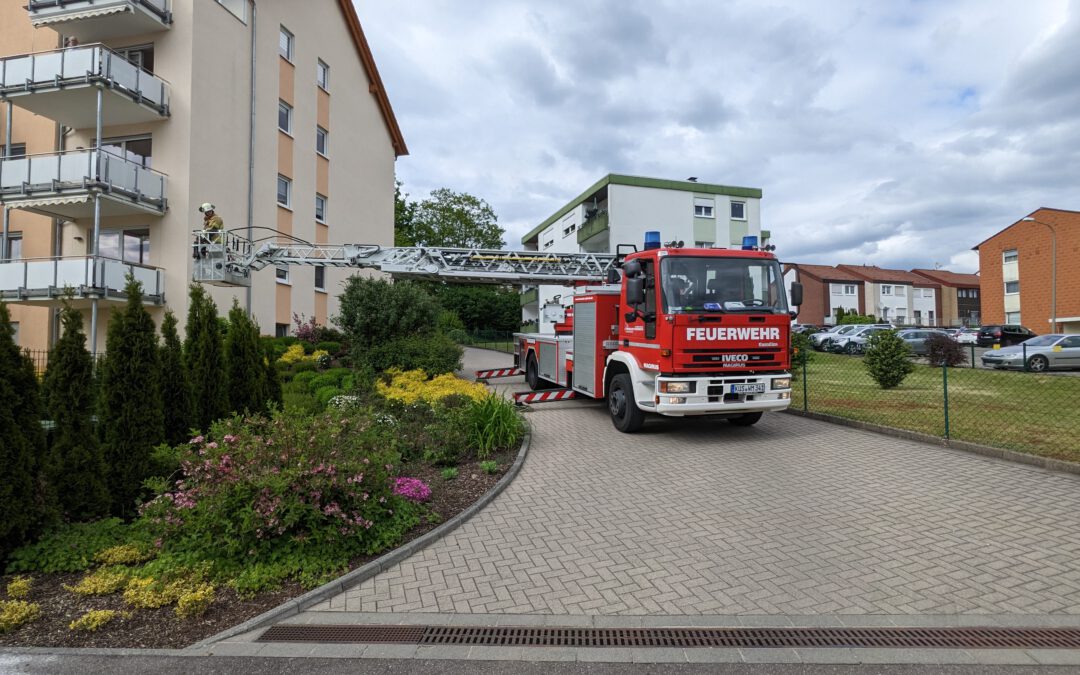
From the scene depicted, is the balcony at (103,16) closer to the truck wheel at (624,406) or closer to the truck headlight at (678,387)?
the truck wheel at (624,406)

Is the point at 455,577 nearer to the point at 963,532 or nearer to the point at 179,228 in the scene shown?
the point at 963,532

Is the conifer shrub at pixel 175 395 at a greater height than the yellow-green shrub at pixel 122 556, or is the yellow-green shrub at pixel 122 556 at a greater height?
the conifer shrub at pixel 175 395

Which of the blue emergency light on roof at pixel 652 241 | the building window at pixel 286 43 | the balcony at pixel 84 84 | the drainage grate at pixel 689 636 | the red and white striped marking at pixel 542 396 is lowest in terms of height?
the drainage grate at pixel 689 636

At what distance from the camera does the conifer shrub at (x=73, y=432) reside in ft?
16.1

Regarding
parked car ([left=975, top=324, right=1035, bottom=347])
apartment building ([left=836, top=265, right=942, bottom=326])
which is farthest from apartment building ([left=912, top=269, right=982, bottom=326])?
parked car ([left=975, top=324, right=1035, bottom=347])

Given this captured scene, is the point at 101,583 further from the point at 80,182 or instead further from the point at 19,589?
the point at 80,182

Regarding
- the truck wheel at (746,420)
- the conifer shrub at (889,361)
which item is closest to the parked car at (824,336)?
the conifer shrub at (889,361)

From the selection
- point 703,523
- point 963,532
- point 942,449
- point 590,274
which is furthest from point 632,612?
point 590,274

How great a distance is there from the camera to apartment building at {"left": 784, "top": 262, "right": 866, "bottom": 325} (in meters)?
62.5

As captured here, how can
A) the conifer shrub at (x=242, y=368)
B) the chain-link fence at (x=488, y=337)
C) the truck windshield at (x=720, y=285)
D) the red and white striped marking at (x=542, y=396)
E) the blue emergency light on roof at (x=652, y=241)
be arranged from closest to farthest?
the conifer shrub at (x=242, y=368)
the truck windshield at (x=720, y=285)
the blue emergency light on roof at (x=652, y=241)
the red and white striped marking at (x=542, y=396)
the chain-link fence at (x=488, y=337)

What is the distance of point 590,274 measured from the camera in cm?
1555

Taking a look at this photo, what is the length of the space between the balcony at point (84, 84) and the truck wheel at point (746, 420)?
16.7 m

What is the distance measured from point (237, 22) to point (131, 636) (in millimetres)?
19788

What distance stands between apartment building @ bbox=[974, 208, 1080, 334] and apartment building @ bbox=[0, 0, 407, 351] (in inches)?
1602
